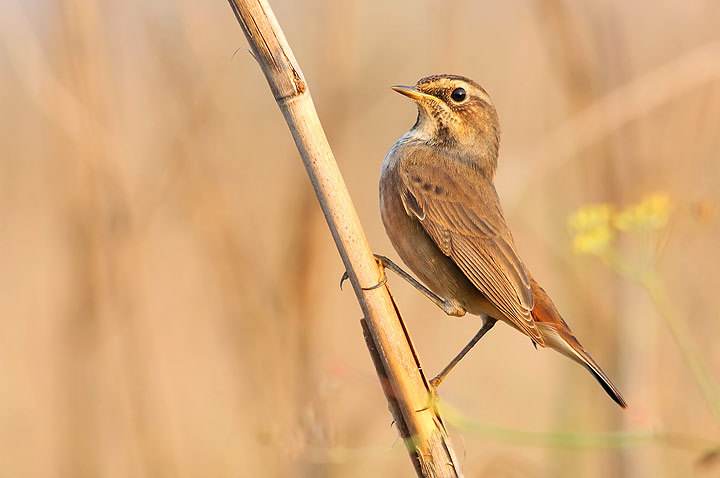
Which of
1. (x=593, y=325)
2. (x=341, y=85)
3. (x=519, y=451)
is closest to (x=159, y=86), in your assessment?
(x=341, y=85)

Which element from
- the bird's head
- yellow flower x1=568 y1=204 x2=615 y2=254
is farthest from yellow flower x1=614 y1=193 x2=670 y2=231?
the bird's head

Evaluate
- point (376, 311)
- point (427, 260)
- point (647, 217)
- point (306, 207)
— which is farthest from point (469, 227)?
point (376, 311)

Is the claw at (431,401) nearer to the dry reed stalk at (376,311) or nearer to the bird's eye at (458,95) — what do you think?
the dry reed stalk at (376,311)

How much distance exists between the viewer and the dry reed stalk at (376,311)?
81.4 inches

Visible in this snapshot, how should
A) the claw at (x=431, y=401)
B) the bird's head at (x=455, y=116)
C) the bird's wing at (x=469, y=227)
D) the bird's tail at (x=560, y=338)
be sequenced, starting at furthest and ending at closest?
the bird's head at (x=455, y=116) < the bird's wing at (x=469, y=227) < the bird's tail at (x=560, y=338) < the claw at (x=431, y=401)

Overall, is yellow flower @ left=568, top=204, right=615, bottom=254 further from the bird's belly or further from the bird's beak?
the bird's beak

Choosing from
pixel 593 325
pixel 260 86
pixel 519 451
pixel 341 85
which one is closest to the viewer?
pixel 341 85

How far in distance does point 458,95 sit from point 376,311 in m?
1.59

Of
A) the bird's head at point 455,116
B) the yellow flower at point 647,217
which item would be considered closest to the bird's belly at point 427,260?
the bird's head at point 455,116

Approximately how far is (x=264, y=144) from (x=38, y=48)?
369cm

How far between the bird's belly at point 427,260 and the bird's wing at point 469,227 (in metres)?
0.06

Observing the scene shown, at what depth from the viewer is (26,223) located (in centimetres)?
638

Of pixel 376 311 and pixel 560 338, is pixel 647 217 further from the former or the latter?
pixel 376 311

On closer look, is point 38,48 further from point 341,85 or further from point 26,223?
point 26,223
